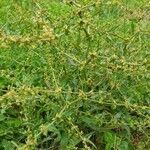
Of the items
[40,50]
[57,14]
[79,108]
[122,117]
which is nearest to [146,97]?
[122,117]

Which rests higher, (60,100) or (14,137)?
(60,100)


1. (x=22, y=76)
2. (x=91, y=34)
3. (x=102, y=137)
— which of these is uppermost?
(x=91, y=34)

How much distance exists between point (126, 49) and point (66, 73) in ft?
1.70

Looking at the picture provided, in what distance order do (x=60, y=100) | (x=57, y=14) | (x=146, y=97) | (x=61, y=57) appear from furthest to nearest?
(x=57, y=14), (x=146, y=97), (x=61, y=57), (x=60, y=100)

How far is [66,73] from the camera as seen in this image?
359 cm

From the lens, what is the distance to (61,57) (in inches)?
139

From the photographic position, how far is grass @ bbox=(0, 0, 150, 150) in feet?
10.5

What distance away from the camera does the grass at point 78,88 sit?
3.19 m

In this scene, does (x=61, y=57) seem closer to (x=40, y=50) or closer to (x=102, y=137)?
(x=40, y=50)

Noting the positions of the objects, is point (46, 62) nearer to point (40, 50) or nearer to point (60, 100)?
point (40, 50)

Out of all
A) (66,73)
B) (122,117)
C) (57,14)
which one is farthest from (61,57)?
(57,14)

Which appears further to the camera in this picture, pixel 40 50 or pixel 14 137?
pixel 40 50

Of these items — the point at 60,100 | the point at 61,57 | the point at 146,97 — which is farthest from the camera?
the point at 146,97

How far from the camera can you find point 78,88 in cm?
355
